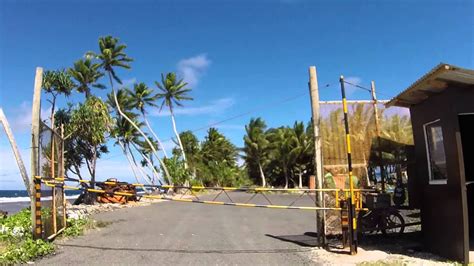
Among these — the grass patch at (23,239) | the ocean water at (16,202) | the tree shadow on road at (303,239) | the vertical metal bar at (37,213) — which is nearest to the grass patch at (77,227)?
the grass patch at (23,239)

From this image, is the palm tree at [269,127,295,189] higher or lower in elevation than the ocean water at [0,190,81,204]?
higher

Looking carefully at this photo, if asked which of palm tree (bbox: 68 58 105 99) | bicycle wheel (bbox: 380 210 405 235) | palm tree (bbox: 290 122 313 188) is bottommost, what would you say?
bicycle wheel (bbox: 380 210 405 235)

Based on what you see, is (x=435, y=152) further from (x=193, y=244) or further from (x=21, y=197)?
(x=21, y=197)

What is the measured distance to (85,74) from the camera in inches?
1483

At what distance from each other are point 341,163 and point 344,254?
2239 mm

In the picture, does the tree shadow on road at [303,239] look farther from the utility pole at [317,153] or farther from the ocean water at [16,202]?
the ocean water at [16,202]

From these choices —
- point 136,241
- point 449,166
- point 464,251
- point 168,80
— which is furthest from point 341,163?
point 168,80

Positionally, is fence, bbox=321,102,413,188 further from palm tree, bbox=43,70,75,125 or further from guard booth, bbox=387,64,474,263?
palm tree, bbox=43,70,75,125

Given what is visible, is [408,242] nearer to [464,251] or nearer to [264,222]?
[464,251]

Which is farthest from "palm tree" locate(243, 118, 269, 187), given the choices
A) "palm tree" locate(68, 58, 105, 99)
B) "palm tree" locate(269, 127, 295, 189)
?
"palm tree" locate(68, 58, 105, 99)

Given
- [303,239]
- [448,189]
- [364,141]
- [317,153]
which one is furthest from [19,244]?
[448,189]

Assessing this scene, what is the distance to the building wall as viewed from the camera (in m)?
8.25

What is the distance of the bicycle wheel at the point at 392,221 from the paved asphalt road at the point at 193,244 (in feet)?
5.80

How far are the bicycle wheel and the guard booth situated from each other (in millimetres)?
564
